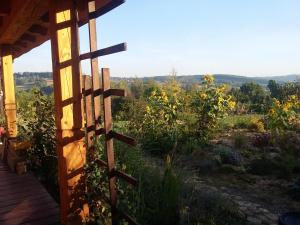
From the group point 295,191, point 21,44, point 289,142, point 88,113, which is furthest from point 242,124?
point 88,113

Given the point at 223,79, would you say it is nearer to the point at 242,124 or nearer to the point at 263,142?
the point at 242,124

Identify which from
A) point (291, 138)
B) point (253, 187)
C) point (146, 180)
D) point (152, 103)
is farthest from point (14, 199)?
point (291, 138)

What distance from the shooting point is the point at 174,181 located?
139 inches

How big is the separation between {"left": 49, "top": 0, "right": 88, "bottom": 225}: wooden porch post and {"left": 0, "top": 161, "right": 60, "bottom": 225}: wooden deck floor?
632mm

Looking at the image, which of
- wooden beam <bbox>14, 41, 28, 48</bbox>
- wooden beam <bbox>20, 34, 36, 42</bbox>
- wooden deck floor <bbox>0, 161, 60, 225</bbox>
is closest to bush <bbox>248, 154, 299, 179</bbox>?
wooden deck floor <bbox>0, 161, 60, 225</bbox>

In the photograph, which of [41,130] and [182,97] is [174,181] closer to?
[41,130]

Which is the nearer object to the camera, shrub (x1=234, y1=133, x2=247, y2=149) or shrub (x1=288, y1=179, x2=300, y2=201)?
shrub (x1=288, y1=179, x2=300, y2=201)

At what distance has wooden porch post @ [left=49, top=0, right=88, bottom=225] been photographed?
286 cm

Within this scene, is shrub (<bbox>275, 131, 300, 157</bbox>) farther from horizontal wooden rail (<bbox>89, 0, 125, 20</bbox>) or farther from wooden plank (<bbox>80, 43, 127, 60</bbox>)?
horizontal wooden rail (<bbox>89, 0, 125, 20</bbox>)

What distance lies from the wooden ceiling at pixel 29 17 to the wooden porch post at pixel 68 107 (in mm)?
228

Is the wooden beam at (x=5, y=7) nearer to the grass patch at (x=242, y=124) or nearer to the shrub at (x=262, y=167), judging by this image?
the shrub at (x=262, y=167)

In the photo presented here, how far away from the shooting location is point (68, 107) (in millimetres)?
2941

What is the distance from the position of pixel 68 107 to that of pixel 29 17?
61.1 inches

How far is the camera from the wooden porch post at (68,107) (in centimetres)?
286
